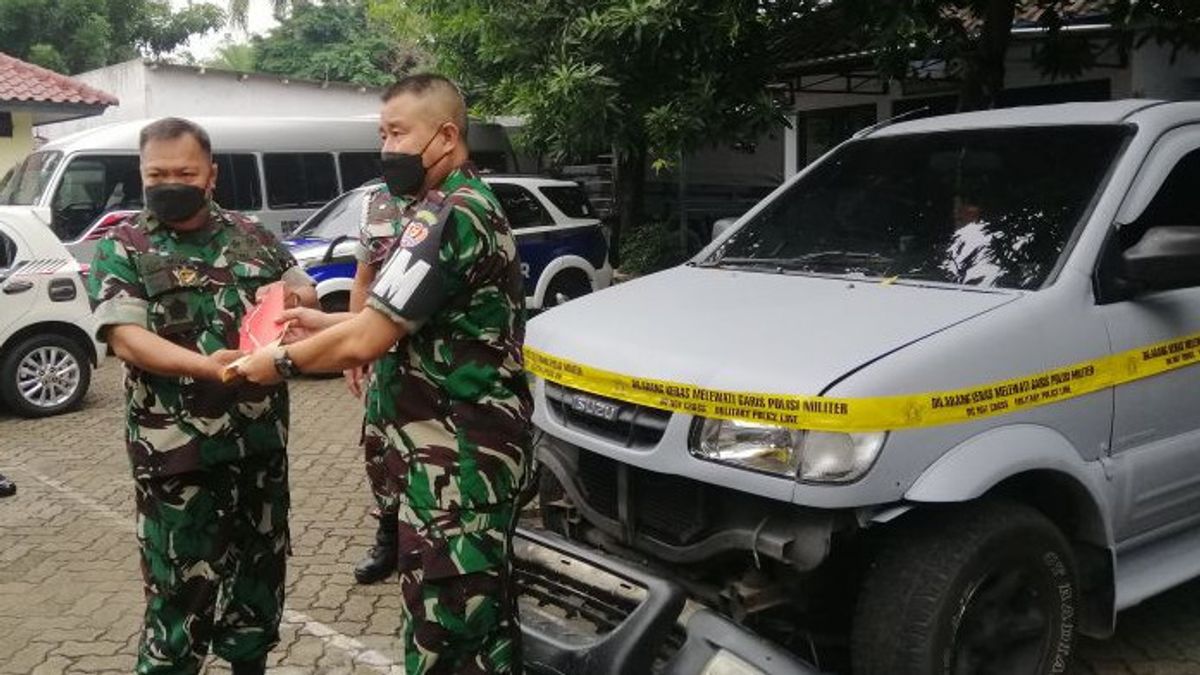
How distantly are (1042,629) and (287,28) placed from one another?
3155 centimetres

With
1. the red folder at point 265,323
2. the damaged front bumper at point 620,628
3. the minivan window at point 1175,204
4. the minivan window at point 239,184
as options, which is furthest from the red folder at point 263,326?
the minivan window at point 239,184

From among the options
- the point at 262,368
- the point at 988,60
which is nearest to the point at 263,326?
the point at 262,368

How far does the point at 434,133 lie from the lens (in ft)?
7.92

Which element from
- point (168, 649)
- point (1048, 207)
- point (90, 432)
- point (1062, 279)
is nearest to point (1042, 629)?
point (1062, 279)

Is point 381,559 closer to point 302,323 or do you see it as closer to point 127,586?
point 127,586

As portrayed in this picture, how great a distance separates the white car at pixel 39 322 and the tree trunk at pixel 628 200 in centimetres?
759

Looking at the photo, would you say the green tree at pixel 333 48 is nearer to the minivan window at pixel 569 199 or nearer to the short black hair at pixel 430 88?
the minivan window at pixel 569 199

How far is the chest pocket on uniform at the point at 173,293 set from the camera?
2.75 meters

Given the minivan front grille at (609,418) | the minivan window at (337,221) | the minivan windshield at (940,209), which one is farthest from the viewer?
the minivan window at (337,221)

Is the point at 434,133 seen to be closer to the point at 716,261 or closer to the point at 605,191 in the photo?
the point at 716,261

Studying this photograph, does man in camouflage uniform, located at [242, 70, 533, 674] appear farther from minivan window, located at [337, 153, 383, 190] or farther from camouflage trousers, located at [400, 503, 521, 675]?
minivan window, located at [337, 153, 383, 190]

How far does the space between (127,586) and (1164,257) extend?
4.03 m

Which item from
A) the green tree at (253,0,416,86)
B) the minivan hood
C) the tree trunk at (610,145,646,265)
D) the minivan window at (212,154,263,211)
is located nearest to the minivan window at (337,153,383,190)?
the minivan window at (212,154,263,211)

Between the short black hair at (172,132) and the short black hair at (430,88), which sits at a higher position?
the short black hair at (430,88)
